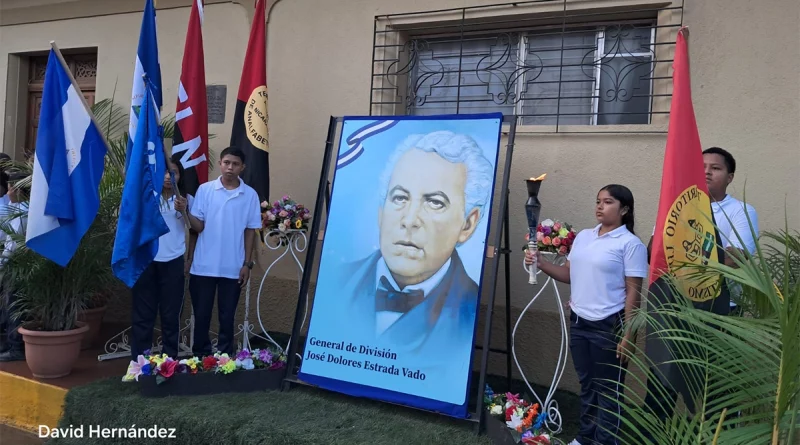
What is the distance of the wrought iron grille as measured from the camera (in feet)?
14.9

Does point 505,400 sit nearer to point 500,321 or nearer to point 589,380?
point 589,380

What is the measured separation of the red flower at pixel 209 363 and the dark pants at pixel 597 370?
233 cm

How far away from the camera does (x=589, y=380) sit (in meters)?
3.43

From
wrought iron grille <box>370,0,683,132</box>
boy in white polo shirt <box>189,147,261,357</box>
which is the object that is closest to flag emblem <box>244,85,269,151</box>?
boy in white polo shirt <box>189,147,261,357</box>

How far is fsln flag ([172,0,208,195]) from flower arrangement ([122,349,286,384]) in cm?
159

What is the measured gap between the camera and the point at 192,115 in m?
5.18

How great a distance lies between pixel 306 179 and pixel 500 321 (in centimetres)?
218

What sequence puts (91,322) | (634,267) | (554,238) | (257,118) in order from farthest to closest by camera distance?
(91,322) → (257,118) → (554,238) → (634,267)

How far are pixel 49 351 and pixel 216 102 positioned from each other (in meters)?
2.77

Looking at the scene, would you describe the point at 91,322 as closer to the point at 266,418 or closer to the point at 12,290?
the point at 12,290

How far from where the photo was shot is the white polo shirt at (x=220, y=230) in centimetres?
440

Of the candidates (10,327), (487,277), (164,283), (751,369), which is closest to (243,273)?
(164,283)

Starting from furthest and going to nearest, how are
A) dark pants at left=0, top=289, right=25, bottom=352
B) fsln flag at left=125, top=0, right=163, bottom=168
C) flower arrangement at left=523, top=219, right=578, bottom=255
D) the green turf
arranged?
1. dark pants at left=0, top=289, right=25, bottom=352
2. fsln flag at left=125, top=0, right=163, bottom=168
3. flower arrangement at left=523, top=219, right=578, bottom=255
4. the green turf

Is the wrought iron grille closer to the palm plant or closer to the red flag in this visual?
the red flag
